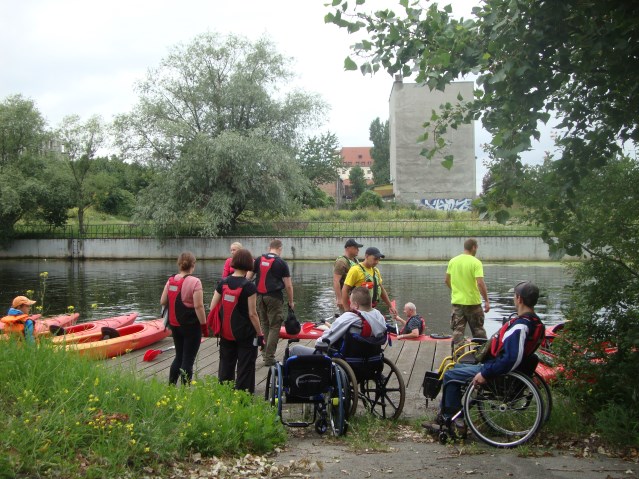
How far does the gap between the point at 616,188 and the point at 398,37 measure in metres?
2.46

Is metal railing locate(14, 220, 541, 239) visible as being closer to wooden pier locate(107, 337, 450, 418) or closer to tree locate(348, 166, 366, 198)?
wooden pier locate(107, 337, 450, 418)

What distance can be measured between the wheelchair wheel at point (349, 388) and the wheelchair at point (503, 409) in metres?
0.86

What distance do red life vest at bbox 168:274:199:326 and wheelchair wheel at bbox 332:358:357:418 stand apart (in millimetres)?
1924

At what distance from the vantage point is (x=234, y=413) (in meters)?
5.39

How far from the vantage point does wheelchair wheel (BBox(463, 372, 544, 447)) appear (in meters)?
5.40

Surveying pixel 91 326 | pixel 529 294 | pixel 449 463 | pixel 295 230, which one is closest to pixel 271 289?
pixel 529 294

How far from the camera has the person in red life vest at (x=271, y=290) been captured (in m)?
8.65

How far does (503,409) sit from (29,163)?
173 ft

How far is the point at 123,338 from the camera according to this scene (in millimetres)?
10305

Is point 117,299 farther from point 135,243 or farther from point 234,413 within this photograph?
point 135,243

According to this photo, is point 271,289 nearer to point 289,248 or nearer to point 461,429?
point 461,429

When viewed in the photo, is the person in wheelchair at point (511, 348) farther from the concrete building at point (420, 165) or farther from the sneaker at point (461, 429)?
the concrete building at point (420, 165)

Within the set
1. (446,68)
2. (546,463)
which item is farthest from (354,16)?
(546,463)

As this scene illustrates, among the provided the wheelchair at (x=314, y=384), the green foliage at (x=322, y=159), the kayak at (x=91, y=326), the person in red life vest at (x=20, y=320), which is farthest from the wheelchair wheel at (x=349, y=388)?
the green foliage at (x=322, y=159)
